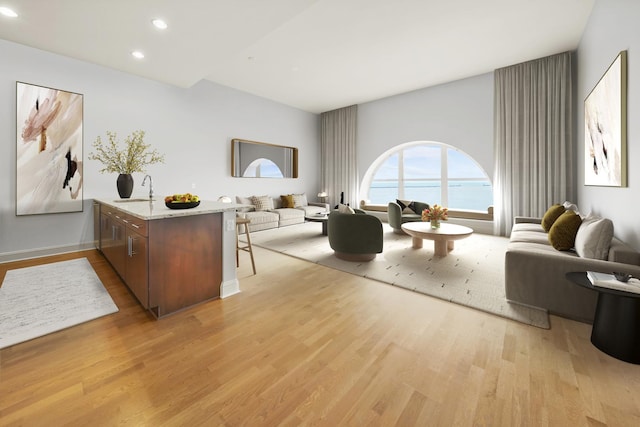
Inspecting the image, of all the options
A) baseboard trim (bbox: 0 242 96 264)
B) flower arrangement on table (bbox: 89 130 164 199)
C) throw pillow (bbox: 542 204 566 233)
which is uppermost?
flower arrangement on table (bbox: 89 130 164 199)

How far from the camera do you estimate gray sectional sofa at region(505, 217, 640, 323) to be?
204cm

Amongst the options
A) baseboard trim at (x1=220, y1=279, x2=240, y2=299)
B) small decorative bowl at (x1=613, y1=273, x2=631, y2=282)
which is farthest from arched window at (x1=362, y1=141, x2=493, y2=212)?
baseboard trim at (x1=220, y1=279, x2=240, y2=299)

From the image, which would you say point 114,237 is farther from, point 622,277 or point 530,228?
point 530,228

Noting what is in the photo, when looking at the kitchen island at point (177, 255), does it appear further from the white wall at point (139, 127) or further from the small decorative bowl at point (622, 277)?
the small decorative bowl at point (622, 277)

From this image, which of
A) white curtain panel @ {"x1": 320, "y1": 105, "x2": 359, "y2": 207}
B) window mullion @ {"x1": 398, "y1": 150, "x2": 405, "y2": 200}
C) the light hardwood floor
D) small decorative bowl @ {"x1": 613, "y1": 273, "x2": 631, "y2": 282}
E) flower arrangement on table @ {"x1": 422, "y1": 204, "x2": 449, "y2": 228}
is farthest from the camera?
white curtain panel @ {"x1": 320, "y1": 105, "x2": 359, "y2": 207}

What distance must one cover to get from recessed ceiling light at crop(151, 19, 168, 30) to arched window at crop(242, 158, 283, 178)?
3.51 meters

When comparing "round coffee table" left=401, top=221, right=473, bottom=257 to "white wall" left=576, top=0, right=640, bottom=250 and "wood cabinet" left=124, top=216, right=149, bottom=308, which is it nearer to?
"white wall" left=576, top=0, right=640, bottom=250

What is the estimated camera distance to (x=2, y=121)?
141 inches

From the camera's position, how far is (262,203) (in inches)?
259

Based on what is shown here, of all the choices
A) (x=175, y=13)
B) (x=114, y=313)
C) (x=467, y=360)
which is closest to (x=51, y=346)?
(x=114, y=313)

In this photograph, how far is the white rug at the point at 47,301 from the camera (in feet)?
6.66

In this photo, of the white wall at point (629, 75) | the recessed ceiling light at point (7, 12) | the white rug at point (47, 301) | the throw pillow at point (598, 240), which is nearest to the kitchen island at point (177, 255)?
the white rug at point (47, 301)

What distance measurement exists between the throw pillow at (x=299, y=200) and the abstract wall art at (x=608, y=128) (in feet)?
18.8

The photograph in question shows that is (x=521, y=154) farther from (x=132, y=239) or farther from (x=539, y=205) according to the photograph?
(x=132, y=239)
